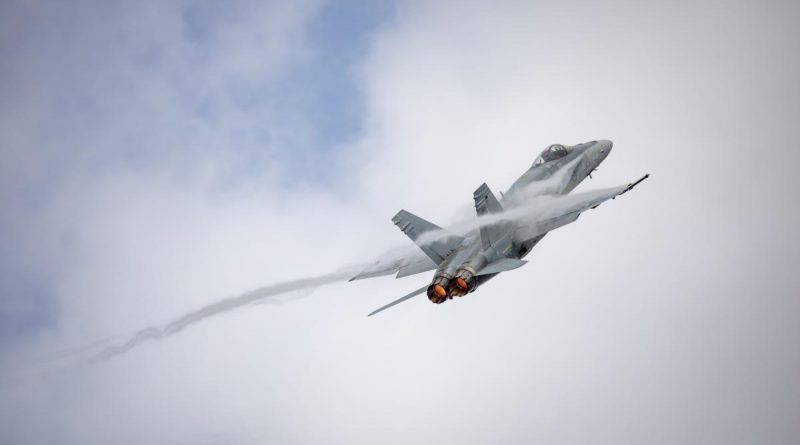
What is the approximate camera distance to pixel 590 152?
96.9 ft

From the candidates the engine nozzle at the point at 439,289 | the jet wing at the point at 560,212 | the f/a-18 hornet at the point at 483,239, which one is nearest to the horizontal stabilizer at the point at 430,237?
the f/a-18 hornet at the point at 483,239

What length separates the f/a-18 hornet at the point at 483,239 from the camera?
71.4 feet

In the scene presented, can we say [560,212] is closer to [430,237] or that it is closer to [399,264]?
[430,237]

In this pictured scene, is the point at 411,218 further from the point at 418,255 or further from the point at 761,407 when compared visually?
the point at 761,407

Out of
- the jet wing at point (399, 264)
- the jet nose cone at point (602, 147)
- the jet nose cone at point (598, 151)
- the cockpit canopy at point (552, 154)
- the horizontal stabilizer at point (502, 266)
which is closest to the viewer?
the horizontal stabilizer at point (502, 266)

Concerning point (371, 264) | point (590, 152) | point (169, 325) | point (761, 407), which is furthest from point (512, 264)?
point (761, 407)

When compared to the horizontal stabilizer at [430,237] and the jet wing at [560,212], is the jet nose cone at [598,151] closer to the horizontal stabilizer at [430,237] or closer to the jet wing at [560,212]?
the jet wing at [560,212]

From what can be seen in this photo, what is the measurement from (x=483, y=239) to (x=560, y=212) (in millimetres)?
3109

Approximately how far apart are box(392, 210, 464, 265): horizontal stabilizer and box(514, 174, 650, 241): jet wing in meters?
2.41

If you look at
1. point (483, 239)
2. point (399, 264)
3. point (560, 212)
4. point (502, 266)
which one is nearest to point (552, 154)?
point (560, 212)

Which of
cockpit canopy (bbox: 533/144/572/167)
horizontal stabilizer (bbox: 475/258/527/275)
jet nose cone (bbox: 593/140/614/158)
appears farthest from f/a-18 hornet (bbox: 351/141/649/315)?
jet nose cone (bbox: 593/140/614/158)

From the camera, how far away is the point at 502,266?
68.5 ft

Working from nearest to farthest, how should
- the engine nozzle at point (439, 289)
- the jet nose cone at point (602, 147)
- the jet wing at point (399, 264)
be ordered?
the engine nozzle at point (439, 289)
the jet wing at point (399, 264)
the jet nose cone at point (602, 147)

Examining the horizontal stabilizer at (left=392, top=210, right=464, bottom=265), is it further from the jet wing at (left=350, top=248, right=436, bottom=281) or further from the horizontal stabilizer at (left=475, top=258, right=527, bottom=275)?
the horizontal stabilizer at (left=475, top=258, right=527, bottom=275)
